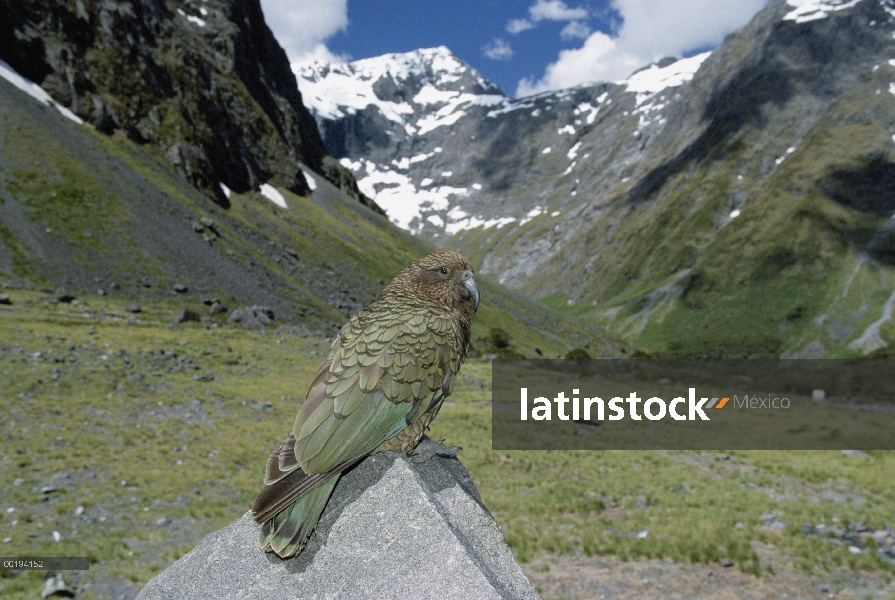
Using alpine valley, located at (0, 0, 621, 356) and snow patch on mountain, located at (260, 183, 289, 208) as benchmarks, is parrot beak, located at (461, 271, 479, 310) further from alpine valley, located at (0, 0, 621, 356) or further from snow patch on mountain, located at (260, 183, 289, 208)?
snow patch on mountain, located at (260, 183, 289, 208)

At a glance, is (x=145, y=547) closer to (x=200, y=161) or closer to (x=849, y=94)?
(x=200, y=161)

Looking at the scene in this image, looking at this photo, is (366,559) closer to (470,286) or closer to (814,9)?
(470,286)

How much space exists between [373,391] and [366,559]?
1.22 meters

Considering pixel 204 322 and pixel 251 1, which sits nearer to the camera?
pixel 204 322

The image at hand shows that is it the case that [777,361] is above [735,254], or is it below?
below

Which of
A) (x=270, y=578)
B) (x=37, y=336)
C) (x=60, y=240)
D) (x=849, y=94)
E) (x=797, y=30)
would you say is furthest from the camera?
(x=797, y=30)

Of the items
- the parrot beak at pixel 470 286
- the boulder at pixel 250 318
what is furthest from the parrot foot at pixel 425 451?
the boulder at pixel 250 318

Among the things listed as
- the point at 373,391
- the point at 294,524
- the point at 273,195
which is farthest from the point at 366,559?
the point at 273,195

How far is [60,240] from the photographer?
54.3 m

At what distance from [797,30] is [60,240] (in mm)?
228831

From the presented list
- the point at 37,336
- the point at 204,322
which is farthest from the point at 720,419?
the point at 37,336

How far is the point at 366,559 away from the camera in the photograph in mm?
3723

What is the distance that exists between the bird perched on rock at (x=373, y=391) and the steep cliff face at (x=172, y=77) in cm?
8815

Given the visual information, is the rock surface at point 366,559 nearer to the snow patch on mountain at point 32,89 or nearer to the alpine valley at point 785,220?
the snow patch on mountain at point 32,89
